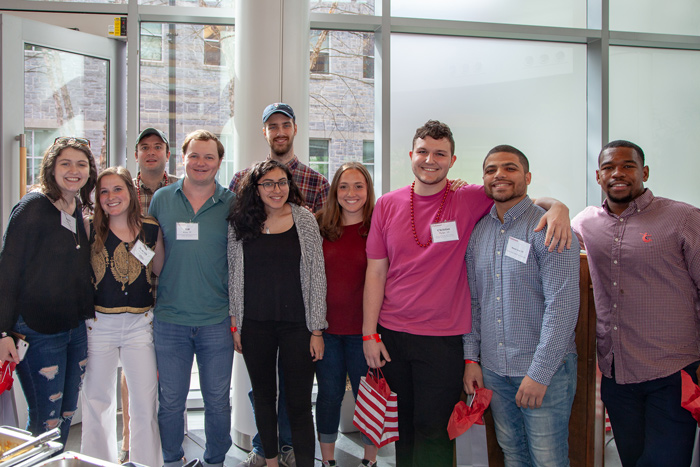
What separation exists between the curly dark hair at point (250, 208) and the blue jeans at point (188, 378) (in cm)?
47

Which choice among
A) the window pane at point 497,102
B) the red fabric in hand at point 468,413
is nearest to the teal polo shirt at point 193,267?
the red fabric in hand at point 468,413

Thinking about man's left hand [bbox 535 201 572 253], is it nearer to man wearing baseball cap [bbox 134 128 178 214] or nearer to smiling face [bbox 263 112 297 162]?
smiling face [bbox 263 112 297 162]

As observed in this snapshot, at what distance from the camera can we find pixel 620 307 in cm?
198

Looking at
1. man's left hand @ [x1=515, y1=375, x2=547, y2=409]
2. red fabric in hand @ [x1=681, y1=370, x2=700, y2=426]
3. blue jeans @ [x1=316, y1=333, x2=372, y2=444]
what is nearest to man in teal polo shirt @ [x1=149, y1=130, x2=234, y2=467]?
blue jeans @ [x1=316, y1=333, x2=372, y2=444]

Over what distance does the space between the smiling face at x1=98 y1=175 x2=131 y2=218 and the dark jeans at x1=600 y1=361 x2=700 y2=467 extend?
2399mm

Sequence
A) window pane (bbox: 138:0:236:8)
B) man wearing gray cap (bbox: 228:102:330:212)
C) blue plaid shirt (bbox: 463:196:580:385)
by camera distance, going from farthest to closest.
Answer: window pane (bbox: 138:0:236:8)
man wearing gray cap (bbox: 228:102:330:212)
blue plaid shirt (bbox: 463:196:580:385)

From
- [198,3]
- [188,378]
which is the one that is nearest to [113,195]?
[188,378]

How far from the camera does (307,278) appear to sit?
2.25 m

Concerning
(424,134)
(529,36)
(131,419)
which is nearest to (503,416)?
(424,134)

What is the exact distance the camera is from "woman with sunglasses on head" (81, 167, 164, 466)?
2176 mm

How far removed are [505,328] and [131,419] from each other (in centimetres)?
181

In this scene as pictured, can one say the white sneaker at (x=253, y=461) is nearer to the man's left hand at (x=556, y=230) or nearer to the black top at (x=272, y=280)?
the black top at (x=272, y=280)

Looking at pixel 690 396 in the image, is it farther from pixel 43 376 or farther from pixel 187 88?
pixel 187 88

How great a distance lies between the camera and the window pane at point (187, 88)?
11.2 feet
